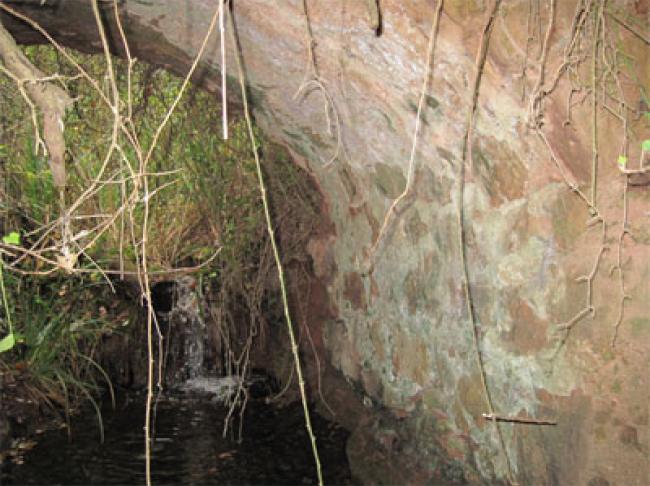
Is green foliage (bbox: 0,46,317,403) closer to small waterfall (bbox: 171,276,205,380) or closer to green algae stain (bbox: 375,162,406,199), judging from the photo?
small waterfall (bbox: 171,276,205,380)

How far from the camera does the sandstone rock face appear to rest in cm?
251

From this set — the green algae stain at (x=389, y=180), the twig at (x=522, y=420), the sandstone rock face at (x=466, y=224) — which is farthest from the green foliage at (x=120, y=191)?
the twig at (x=522, y=420)

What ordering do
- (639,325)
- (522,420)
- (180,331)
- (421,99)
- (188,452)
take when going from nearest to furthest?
(421,99), (639,325), (522,420), (188,452), (180,331)

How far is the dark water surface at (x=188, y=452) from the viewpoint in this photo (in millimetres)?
4137

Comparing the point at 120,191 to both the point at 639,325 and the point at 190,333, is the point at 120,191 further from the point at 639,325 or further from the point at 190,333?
the point at 639,325

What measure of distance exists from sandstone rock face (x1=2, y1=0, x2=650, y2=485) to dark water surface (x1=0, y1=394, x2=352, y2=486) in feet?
1.48

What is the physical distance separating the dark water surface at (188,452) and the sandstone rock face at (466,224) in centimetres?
45

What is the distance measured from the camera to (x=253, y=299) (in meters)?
4.97

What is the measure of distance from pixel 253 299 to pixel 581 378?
2.74m

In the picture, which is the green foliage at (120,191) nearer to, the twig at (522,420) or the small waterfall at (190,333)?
the small waterfall at (190,333)

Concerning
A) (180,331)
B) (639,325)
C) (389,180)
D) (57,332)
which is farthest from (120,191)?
(639,325)

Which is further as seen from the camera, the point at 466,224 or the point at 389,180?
the point at 389,180

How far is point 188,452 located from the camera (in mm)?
4539

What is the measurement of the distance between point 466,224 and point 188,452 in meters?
→ 2.41
